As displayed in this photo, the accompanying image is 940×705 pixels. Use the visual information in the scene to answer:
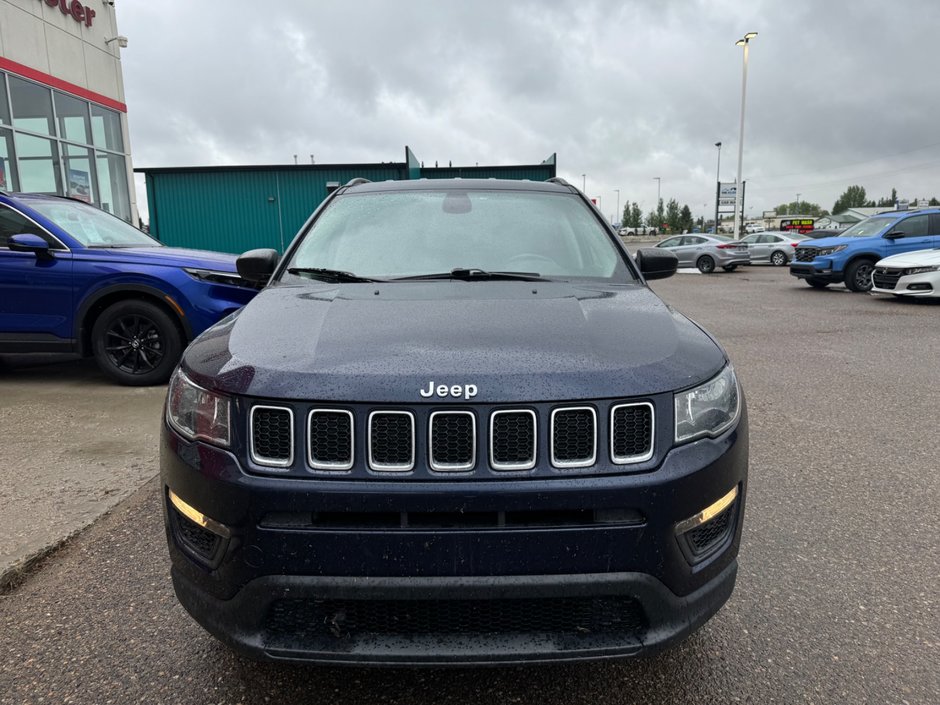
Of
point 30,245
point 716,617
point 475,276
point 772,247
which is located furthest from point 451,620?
point 772,247

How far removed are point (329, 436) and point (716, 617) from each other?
1651 mm

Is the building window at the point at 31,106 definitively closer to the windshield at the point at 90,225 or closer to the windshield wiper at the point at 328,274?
the windshield at the point at 90,225

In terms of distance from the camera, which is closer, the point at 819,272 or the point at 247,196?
the point at 819,272

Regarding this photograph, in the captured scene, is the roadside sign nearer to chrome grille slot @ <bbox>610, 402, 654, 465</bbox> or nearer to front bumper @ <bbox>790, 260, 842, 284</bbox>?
front bumper @ <bbox>790, 260, 842, 284</bbox>

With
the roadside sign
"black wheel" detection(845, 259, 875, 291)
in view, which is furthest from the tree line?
"black wheel" detection(845, 259, 875, 291)

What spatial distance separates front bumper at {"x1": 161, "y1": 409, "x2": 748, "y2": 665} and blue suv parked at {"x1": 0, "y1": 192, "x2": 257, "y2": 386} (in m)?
4.33

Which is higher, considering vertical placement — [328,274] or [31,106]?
[31,106]

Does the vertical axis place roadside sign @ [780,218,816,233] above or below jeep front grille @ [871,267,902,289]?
above

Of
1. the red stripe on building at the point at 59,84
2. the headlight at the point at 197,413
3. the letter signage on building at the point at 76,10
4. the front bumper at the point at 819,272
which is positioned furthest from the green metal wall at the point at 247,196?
the headlight at the point at 197,413

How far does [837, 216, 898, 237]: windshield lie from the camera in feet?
48.4

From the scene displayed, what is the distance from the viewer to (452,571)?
165 cm

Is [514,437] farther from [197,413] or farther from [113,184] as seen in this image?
[113,184]

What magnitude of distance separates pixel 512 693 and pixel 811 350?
23.6 feet

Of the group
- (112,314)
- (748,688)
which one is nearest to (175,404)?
(748,688)
